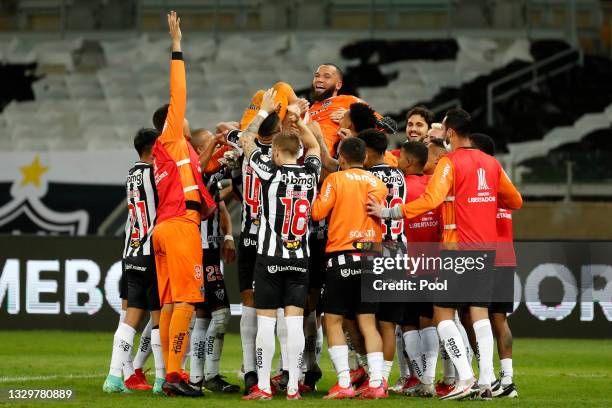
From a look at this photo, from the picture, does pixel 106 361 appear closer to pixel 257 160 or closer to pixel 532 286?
pixel 257 160

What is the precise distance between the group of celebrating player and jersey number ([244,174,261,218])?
2cm

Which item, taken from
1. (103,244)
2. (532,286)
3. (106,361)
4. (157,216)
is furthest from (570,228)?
(157,216)

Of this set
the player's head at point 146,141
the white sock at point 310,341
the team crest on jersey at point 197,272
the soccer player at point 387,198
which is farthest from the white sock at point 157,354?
the soccer player at point 387,198

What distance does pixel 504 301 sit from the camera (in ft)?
32.3

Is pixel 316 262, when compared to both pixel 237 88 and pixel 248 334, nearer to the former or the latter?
pixel 248 334

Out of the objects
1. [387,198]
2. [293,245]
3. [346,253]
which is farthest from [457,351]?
[293,245]

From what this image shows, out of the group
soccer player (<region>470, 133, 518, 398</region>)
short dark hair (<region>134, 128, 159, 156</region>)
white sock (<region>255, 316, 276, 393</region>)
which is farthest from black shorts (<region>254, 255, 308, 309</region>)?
soccer player (<region>470, 133, 518, 398</region>)

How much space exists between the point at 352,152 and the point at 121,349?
245 cm

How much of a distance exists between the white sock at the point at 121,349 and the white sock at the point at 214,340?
71 cm

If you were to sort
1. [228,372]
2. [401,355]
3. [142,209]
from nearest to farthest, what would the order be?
1. [142,209]
2. [401,355]
3. [228,372]

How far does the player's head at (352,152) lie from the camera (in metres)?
9.38

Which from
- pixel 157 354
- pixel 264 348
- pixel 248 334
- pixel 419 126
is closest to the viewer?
pixel 264 348

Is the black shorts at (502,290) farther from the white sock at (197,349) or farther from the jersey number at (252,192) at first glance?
the white sock at (197,349)

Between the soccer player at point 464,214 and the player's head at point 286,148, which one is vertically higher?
the player's head at point 286,148
